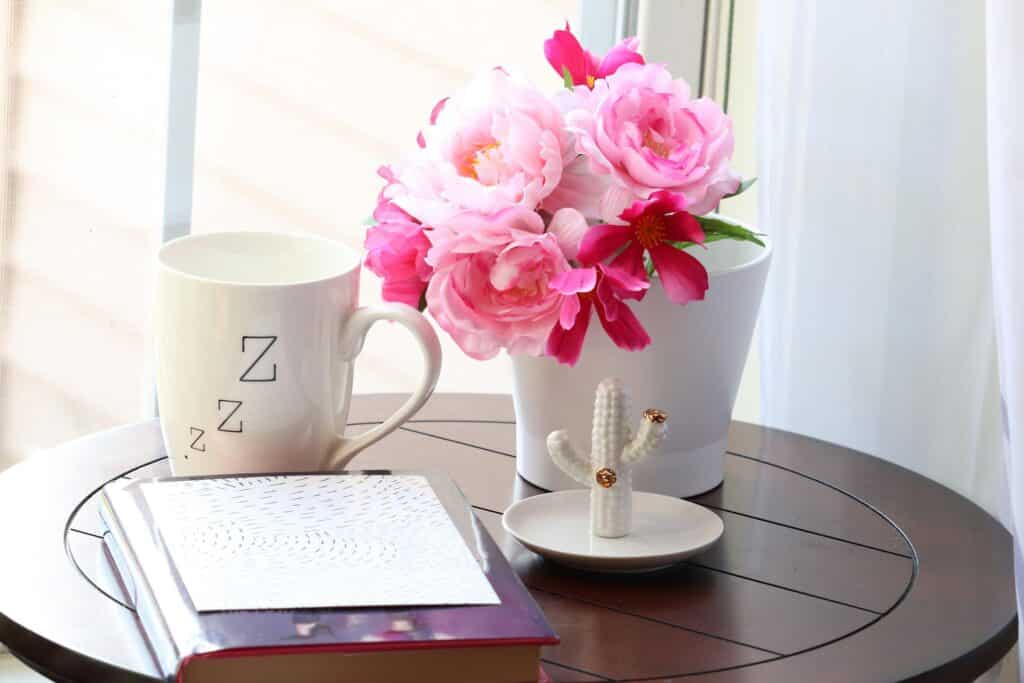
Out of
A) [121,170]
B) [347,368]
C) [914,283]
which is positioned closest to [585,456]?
[347,368]

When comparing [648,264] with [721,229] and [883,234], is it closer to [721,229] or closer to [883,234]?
[721,229]

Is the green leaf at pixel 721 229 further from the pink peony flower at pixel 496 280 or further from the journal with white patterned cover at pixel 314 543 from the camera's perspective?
the journal with white patterned cover at pixel 314 543

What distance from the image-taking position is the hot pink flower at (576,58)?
959 mm

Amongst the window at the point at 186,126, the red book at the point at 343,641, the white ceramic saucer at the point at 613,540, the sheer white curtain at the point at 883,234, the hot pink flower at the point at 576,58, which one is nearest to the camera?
the red book at the point at 343,641

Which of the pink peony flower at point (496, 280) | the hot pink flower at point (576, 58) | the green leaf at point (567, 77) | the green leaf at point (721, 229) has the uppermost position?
the hot pink flower at point (576, 58)

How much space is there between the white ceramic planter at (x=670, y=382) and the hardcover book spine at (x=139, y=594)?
0.29 meters

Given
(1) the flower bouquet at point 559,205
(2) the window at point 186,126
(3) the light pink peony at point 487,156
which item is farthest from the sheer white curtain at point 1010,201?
(2) the window at point 186,126

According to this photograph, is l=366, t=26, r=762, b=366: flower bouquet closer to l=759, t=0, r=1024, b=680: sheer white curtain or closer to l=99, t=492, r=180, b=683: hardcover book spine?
l=99, t=492, r=180, b=683: hardcover book spine

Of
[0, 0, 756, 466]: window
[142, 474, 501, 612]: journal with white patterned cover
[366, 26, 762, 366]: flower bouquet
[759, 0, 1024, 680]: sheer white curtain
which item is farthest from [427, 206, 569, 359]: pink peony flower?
[0, 0, 756, 466]: window

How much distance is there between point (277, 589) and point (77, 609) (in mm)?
125

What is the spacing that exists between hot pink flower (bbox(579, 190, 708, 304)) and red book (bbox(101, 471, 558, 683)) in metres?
0.23

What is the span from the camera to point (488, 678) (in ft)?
2.31

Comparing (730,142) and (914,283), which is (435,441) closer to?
(730,142)

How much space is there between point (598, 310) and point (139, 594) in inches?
12.7
